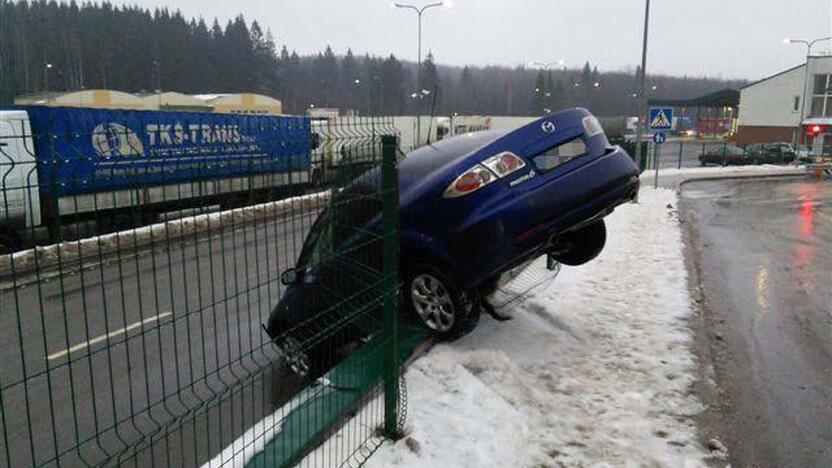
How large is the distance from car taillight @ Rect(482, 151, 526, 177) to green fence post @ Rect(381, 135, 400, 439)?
4.72ft

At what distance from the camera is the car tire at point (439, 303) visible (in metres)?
5.71

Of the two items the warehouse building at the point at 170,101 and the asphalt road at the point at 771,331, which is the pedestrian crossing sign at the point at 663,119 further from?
the warehouse building at the point at 170,101

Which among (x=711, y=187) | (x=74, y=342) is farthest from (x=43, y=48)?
(x=74, y=342)

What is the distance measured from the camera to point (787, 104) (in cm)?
6706

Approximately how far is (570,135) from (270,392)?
3498mm

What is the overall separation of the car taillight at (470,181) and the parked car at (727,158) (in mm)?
44155

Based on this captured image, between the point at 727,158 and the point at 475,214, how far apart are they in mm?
45320

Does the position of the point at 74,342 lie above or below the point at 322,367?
below

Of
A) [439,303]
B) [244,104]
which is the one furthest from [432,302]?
[244,104]

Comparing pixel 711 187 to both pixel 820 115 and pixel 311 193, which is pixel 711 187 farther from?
pixel 820 115

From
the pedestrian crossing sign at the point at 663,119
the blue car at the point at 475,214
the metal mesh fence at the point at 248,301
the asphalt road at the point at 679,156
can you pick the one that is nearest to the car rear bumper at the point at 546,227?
the blue car at the point at 475,214

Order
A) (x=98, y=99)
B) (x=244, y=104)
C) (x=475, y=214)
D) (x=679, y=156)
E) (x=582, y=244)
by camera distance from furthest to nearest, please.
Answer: (x=244, y=104) < (x=679, y=156) < (x=98, y=99) < (x=582, y=244) < (x=475, y=214)

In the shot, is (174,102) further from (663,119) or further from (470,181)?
(470,181)

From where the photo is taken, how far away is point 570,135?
600 cm
